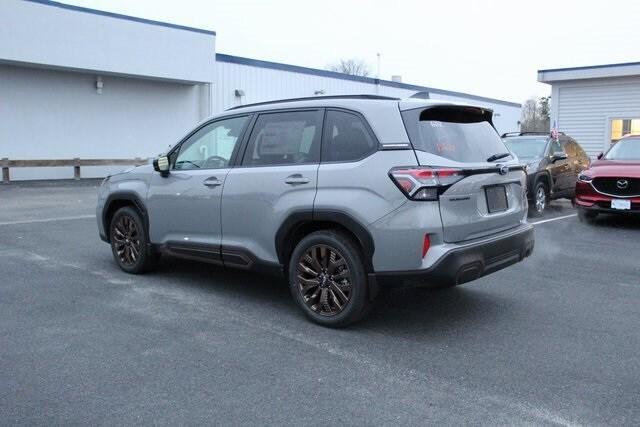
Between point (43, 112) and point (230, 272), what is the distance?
15238mm

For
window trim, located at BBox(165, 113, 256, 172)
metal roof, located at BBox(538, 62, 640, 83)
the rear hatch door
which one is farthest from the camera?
metal roof, located at BBox(538, 62, 640, 83)

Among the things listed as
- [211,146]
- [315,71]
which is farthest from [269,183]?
[315,71]

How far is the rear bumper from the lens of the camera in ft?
14.4

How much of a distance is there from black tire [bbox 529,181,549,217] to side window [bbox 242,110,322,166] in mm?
7970

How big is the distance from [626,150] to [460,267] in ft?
28.6

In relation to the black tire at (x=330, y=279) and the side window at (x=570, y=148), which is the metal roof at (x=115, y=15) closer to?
the side window at (x=570, y=148)

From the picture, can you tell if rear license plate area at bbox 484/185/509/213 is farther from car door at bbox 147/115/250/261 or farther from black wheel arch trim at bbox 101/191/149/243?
black wheel arch trim at bbox 101/191/149/243

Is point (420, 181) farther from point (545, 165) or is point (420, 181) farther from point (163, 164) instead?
point (545, 165)

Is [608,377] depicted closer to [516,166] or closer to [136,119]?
[516,166]

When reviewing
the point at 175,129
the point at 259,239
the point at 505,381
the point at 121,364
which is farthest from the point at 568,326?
the point at 175,129

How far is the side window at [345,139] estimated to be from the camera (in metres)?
4.70

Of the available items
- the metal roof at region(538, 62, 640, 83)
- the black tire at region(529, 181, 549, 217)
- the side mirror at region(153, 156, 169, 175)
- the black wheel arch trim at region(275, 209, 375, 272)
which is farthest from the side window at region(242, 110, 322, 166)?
the metal roof at region(538, 62, 640, 83)

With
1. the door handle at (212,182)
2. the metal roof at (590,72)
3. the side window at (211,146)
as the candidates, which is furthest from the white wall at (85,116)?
the door handle at (212,182)

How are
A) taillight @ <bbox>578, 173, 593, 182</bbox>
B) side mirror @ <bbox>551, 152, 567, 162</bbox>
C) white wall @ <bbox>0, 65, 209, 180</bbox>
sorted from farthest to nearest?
1. white wall @ <bbox>0, 65, 209, 180</bbox>
2. side mirror @ <bbox>551, 152, 567, 162</bbox>
3. taillight @ <bbox>578, 173, 593, 182</bbox>
